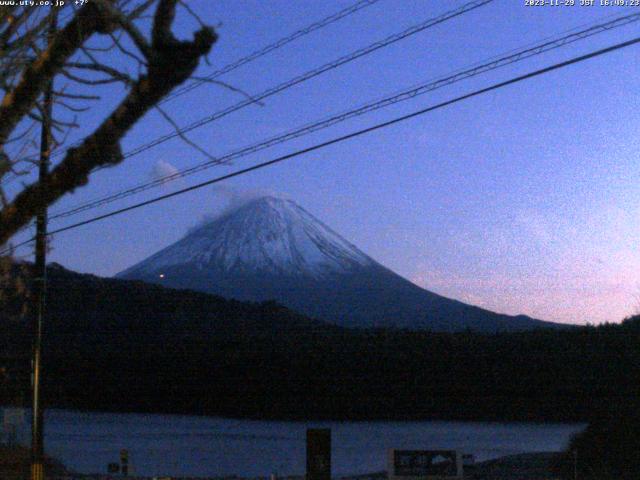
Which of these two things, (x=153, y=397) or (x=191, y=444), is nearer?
(x=191, y=444)

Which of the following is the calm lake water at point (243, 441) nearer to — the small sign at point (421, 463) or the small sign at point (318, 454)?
the small sign at point (421, 463)

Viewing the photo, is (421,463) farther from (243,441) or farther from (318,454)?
(243,441)

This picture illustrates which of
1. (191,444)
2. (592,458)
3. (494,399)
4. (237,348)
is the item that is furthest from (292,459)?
(237,348)

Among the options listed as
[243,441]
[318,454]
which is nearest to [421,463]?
[318,454]

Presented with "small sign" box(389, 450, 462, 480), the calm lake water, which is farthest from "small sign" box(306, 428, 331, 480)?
the calm lake water

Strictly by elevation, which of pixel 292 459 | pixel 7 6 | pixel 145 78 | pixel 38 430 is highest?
pixel 7 6

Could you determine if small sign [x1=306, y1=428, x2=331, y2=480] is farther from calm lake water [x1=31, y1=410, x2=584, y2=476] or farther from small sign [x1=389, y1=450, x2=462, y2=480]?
calm lake water [x1=31, y1=410, x2=584, y2=476]

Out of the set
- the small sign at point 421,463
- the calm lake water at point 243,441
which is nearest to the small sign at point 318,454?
the small sign at point 421,463

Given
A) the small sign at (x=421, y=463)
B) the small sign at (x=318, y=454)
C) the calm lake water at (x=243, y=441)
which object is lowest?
the calm lake water at (x=243, y=441)

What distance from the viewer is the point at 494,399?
64125mm

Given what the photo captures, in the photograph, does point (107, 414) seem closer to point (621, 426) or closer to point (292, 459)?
point (292, 459)

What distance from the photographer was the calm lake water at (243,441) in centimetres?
3700

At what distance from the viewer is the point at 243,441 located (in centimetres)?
4706

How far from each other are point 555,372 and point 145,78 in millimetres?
57321
